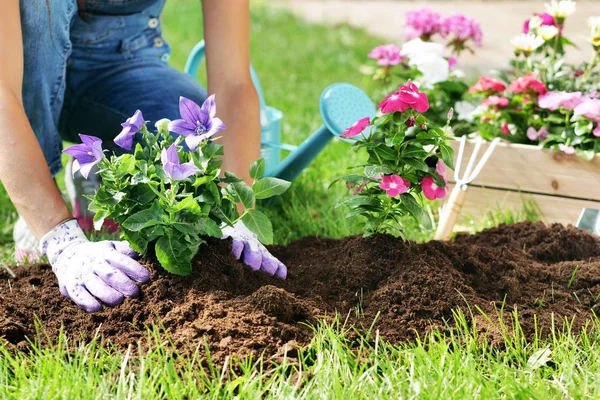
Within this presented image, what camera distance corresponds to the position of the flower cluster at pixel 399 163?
6.01 ft

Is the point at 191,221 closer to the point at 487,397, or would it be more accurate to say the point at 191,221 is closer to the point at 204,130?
the point at 204,130

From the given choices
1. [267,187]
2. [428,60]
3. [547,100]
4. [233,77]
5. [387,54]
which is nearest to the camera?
[267,187]

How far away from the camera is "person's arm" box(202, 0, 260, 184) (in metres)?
2.16

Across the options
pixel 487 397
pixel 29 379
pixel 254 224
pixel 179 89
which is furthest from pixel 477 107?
pixel 29 379

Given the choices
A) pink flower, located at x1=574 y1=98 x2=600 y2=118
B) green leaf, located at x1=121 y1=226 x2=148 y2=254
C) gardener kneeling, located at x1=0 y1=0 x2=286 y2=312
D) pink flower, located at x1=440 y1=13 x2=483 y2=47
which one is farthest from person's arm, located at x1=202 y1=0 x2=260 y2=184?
pink flower, located at x1=440 y1=13 x2=483 y2=47

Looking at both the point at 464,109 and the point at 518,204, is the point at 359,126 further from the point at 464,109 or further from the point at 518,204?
the point at 464,109

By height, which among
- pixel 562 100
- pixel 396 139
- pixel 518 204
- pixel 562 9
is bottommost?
pixel 518 204

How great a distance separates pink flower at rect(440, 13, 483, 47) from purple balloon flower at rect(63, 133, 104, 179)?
68.8 inches

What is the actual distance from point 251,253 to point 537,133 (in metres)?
1.15

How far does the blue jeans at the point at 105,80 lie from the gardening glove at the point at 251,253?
840 mm

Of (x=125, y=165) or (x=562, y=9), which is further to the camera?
(x=562, y=9)

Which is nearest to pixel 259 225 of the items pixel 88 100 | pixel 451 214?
pixel 451 214

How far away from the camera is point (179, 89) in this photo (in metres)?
2.68

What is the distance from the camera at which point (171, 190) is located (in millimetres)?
1604
